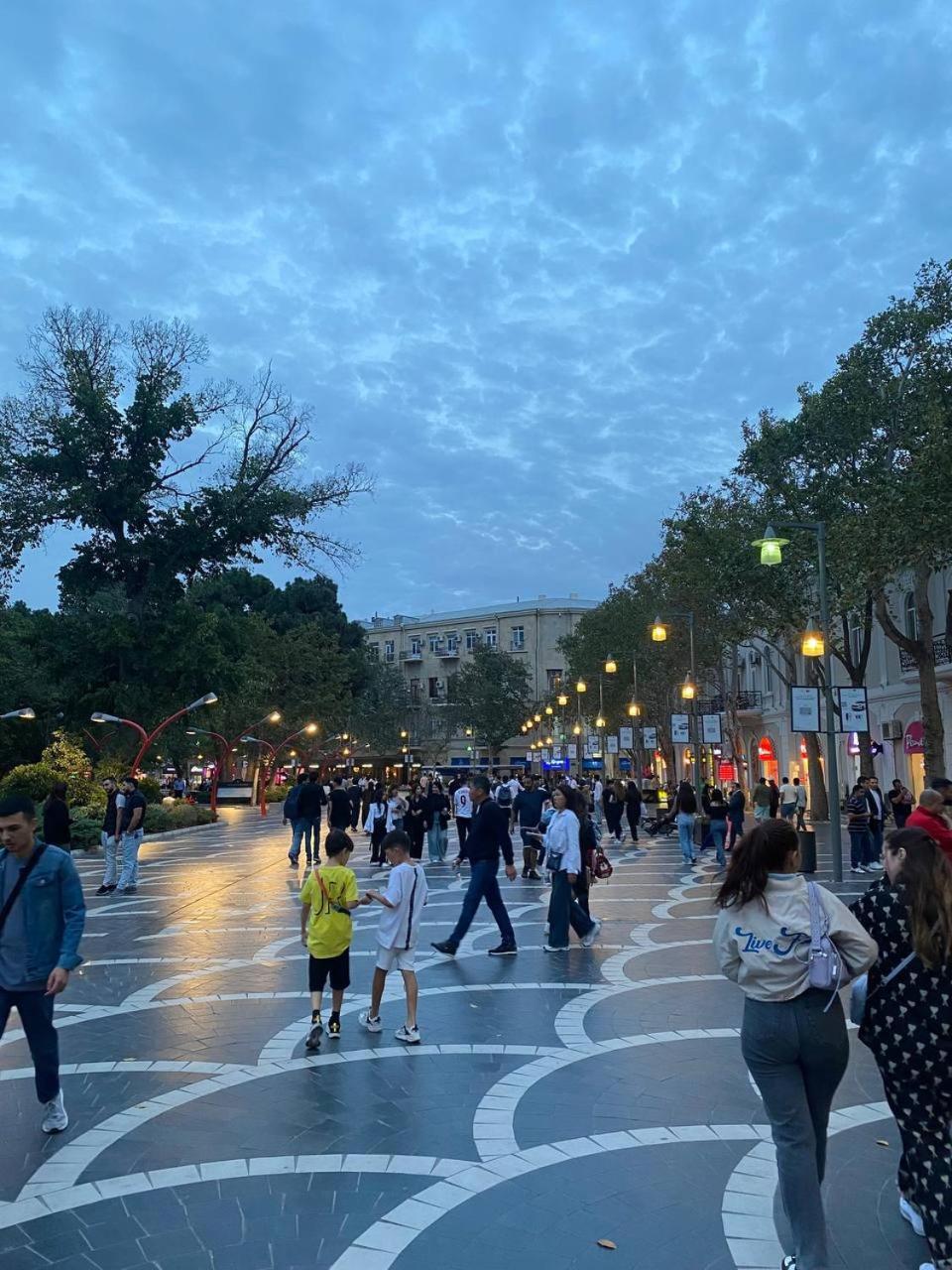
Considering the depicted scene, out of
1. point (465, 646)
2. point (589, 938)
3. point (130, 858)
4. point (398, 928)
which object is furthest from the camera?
point (465, 646)

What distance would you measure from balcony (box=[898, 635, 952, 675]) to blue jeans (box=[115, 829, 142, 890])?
2238 centimetres

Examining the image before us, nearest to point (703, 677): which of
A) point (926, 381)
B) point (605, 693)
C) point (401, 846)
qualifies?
point (605, 693)

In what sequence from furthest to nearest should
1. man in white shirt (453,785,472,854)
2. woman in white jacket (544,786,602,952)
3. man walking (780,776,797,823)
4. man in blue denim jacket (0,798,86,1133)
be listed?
1. man walking (780,776,797,823)
2. man in white shirt (453,785,472,854)
3. woman in white jacket (544,786,602,952)
4. man in blue denim jacket (0,798,86,1133)

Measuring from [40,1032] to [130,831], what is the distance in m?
11.9

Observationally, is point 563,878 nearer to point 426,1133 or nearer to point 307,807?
point 426,1133

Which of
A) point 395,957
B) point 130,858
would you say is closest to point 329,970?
point 395,957

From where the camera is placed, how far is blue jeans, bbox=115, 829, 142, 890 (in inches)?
666

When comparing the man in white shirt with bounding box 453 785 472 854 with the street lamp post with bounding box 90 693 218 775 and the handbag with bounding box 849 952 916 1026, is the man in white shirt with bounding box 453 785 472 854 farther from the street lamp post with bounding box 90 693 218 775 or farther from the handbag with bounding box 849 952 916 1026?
the handbag with bounding box 849 952 916 1026

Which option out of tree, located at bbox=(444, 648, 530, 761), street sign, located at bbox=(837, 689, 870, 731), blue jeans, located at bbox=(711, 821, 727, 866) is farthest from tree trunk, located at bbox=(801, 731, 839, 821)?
tree, located at bbox=(444, 648, 530, 761)

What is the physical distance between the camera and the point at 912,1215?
4.16 meters

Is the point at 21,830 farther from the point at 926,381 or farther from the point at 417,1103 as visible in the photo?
the point at 926,381

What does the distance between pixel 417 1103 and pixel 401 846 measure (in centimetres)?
218

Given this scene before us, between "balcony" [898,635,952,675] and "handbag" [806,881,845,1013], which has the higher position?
"balcony" [898,635,952,675]

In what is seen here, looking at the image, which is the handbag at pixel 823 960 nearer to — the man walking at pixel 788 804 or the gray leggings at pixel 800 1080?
the gray leggings at pixel 800 1080
